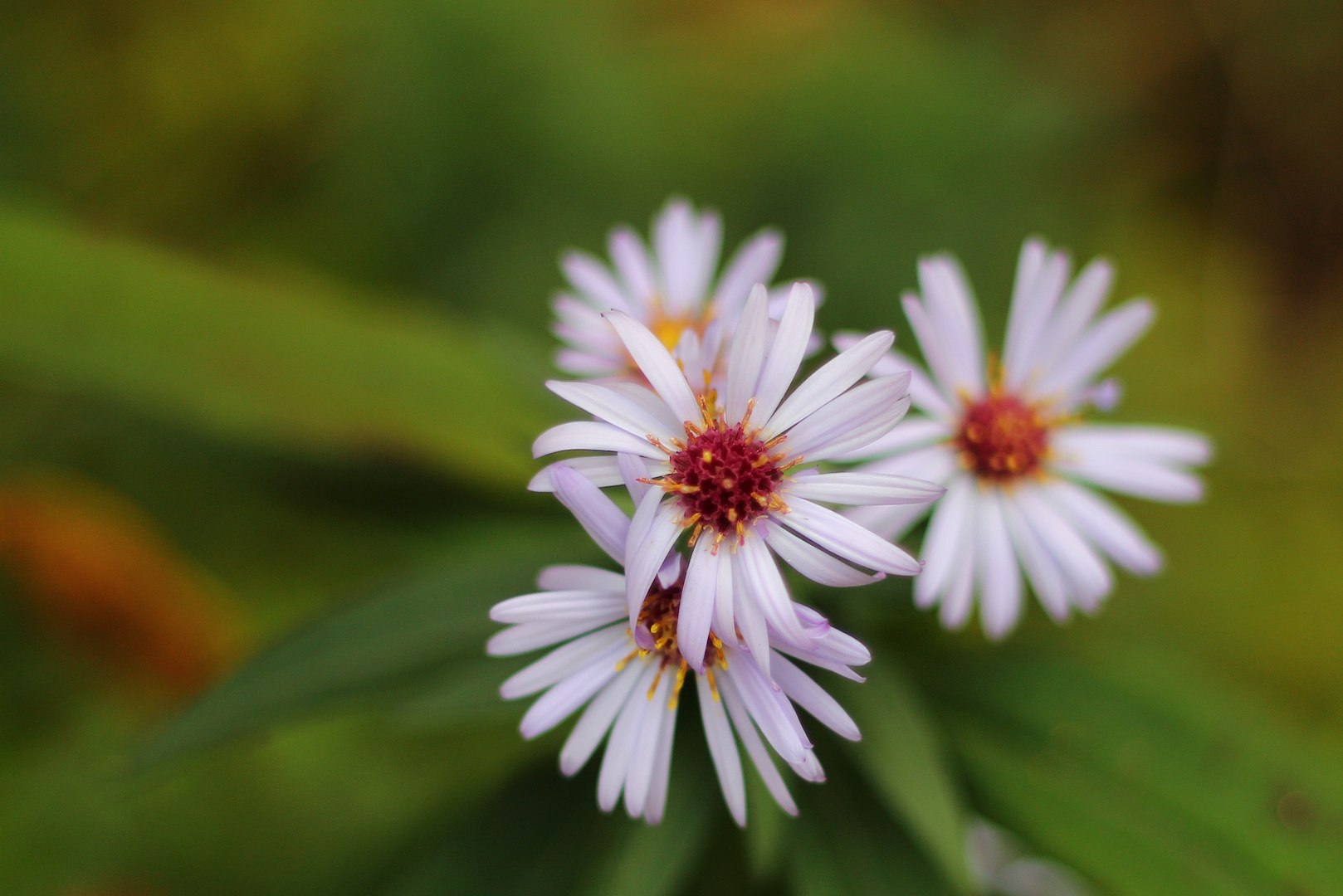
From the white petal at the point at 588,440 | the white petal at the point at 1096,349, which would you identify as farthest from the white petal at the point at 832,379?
the white petal at the point at 1096,349

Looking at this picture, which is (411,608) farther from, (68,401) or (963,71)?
(963,71)

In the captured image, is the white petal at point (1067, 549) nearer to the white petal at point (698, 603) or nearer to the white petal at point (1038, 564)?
the white petal at point (1038, 564)

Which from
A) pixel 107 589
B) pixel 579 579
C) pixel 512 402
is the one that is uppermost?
pixel 107 589

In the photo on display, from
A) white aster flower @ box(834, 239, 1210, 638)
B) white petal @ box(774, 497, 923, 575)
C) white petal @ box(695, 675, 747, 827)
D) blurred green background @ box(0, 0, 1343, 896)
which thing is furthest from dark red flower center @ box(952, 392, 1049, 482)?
white petal @ box(695, 675, 747, 827)

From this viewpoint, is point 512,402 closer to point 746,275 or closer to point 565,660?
point 746,275

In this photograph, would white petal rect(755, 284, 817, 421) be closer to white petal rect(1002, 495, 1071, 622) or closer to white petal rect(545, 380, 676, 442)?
white petal rect(545, 380, 676, 442)

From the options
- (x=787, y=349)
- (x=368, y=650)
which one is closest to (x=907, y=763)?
(x=787, y=349)
